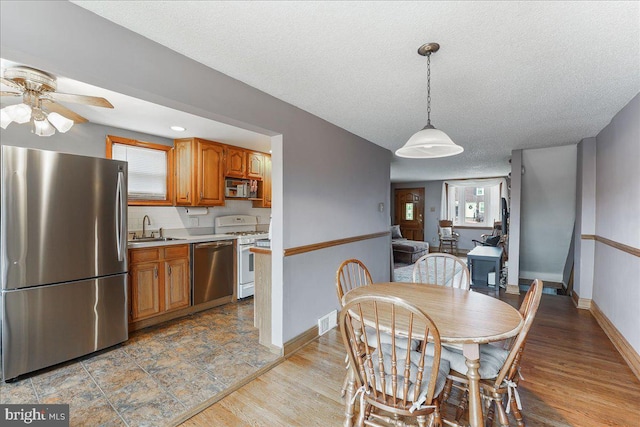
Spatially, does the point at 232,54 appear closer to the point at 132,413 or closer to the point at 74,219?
the point at 74,219

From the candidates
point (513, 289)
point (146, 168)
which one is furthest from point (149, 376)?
point (513, 289)

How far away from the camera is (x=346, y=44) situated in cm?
167

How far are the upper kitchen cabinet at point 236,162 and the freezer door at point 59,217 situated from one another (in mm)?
1605

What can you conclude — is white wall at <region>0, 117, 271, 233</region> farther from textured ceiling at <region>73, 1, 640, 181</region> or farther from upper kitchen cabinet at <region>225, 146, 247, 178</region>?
textured ceiling at <region>73, 1, 640, 181</region>

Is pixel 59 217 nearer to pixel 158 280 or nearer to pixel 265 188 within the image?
pixel 158 280

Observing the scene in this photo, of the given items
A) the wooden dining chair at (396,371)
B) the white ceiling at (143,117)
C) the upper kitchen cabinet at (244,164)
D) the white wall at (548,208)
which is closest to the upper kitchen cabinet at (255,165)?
the upper kitchen cabinet at (244,164)

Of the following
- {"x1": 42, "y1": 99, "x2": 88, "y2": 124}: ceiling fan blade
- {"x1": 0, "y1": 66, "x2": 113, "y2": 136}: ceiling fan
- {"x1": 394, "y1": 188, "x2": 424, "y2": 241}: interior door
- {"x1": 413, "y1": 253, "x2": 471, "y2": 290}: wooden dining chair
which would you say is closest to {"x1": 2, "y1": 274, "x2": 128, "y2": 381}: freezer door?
{"x1": 0, "y1": 66, "x2": 113, "y2": 136}: ceiling fan

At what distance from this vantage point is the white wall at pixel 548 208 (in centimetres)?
439

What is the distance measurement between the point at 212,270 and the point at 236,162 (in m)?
1.63

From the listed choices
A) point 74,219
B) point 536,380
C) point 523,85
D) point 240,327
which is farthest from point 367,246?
point 74,219

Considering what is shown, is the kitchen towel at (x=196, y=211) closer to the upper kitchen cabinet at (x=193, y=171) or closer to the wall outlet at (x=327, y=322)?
the upper kitchen cabinet at (x=193, y=171)

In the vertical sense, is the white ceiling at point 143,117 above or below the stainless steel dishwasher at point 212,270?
above

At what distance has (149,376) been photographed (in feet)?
7.29

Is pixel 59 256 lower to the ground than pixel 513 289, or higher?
higher
